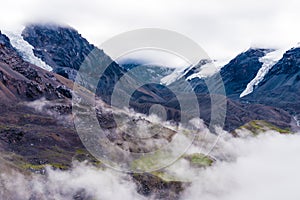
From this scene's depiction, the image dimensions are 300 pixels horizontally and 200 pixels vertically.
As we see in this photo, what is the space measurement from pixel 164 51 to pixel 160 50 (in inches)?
39.5

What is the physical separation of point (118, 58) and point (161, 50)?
932 centimetres

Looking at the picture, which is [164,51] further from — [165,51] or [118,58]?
[118,58]

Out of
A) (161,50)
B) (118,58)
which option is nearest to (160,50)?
(161,50)

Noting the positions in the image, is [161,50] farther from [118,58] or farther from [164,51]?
[118,58]

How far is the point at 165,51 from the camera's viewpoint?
9725cm

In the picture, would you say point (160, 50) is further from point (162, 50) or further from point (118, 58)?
point (118, 58)

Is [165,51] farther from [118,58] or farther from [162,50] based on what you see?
[118,58]

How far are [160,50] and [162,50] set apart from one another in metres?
0.42

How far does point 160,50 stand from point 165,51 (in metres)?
1.12

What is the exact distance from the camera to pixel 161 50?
96.9 m

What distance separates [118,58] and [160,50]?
911cm

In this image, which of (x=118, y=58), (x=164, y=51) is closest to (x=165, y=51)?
(x=164, y=51)

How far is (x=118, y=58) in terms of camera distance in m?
98.1

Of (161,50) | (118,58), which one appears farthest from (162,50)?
(118,58)
